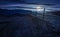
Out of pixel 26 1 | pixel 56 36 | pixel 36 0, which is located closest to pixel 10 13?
pixel 56 36

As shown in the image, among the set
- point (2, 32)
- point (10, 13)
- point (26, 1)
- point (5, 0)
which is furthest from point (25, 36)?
point (5, 0)

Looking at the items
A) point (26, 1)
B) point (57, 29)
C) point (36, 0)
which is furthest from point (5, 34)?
point (36, 0)

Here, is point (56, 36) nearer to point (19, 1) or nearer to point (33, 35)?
point (33, 35)

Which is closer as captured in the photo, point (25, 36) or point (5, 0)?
point (25, 36)

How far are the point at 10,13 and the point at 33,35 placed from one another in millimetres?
2859

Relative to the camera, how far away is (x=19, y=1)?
10.4 meters

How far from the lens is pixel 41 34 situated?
322 cm

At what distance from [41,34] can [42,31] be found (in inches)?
9.4

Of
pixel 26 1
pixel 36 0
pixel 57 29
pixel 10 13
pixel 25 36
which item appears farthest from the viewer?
pixel 36 0

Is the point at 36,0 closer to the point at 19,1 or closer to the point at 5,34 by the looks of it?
the point at 19,1

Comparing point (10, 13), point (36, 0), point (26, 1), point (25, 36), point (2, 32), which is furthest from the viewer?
point (36, 0)

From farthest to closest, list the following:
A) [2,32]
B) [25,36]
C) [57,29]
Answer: [57,29]
[2,32]
[25,36]

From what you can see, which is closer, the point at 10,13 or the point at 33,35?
the point at 33,35

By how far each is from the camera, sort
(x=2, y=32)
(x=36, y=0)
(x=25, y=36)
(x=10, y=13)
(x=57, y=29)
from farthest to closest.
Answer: (x=36, y=0) < (x=10, y=13) < (x=57, y=29) < (x=2, y=32) < (x=25, y=36)
